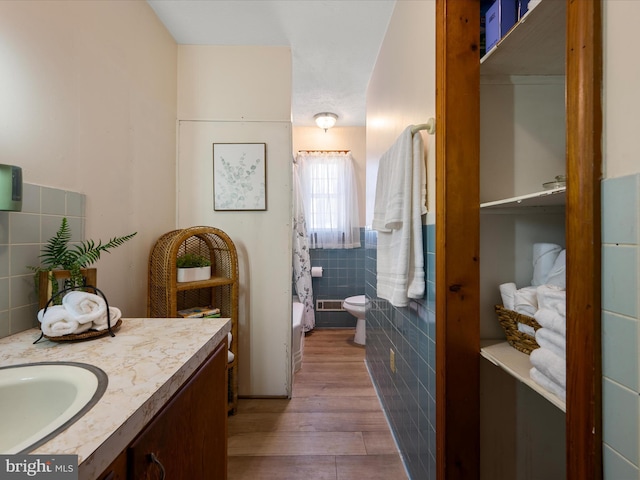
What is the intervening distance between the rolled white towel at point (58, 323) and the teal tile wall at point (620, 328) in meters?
1.22

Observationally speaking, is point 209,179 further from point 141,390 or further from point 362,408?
point 362,408

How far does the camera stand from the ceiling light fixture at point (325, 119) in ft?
9.64

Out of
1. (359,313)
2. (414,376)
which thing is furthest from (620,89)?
(359,313)

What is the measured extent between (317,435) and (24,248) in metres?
1.60

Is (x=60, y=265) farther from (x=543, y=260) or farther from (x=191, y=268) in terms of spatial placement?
(x=543, y=260)

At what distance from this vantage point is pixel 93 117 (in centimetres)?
118

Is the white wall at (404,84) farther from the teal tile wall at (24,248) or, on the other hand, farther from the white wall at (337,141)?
the teal tile wall at (24,248)

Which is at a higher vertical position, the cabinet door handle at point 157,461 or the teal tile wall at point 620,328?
the teal tile wall at point 620,328

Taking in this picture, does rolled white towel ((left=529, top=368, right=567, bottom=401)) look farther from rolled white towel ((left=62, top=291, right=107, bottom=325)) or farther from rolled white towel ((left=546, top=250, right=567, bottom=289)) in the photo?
rolled white towel ((left=62, top=291, right=107, bottom=325))

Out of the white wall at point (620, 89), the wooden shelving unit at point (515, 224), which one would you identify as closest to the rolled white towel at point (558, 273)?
the wooden shelving unit at point (515, 224)

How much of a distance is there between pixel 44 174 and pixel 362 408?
202 centimetres

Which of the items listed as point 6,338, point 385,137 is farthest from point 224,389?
point 385,137

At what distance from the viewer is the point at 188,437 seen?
27.2 inches

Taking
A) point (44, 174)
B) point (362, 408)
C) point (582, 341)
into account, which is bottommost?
point (362, 408)
